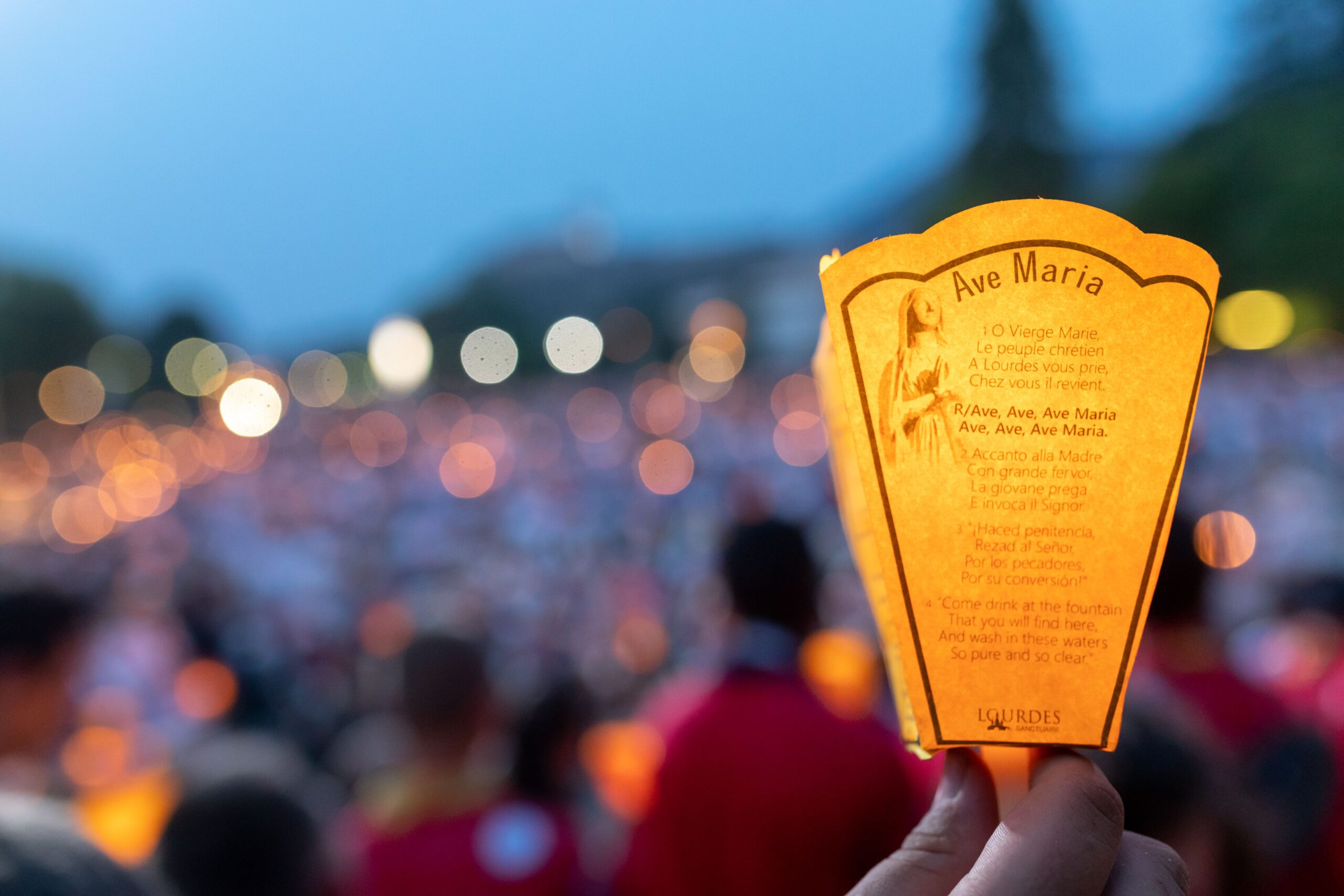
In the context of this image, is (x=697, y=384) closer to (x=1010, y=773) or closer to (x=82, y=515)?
(x=82, y=515)

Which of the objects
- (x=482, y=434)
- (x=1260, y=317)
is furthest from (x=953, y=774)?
(x=482, y=434)

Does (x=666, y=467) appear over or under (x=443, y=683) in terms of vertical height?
under

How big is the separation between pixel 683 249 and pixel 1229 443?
143ft

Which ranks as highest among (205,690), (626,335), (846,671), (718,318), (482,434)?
(626,335)

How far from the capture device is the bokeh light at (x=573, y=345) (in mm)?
42719

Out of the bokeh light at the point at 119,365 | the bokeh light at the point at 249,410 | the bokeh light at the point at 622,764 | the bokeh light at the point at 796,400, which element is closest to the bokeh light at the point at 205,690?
the bokeh light at the point at 622,764

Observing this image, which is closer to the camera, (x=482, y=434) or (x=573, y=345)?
(x=482, y=434)

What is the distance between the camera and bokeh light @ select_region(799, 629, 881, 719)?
3688 millimetres

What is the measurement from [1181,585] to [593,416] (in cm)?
2627

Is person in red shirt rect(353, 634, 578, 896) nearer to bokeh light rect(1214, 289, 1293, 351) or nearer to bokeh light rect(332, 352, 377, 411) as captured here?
bokeh light rect(1214, 289, 1293, 351)

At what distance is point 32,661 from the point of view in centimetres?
277

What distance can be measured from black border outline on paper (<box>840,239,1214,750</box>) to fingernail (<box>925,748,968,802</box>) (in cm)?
2

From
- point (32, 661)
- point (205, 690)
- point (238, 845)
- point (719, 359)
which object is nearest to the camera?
point (238, 845)

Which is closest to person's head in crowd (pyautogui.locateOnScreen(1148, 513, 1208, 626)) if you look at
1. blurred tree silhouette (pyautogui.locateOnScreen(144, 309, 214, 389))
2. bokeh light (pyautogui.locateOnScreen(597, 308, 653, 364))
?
bokeh light (pyautogui.locateOnScreen(597, 308, 653, 364))
